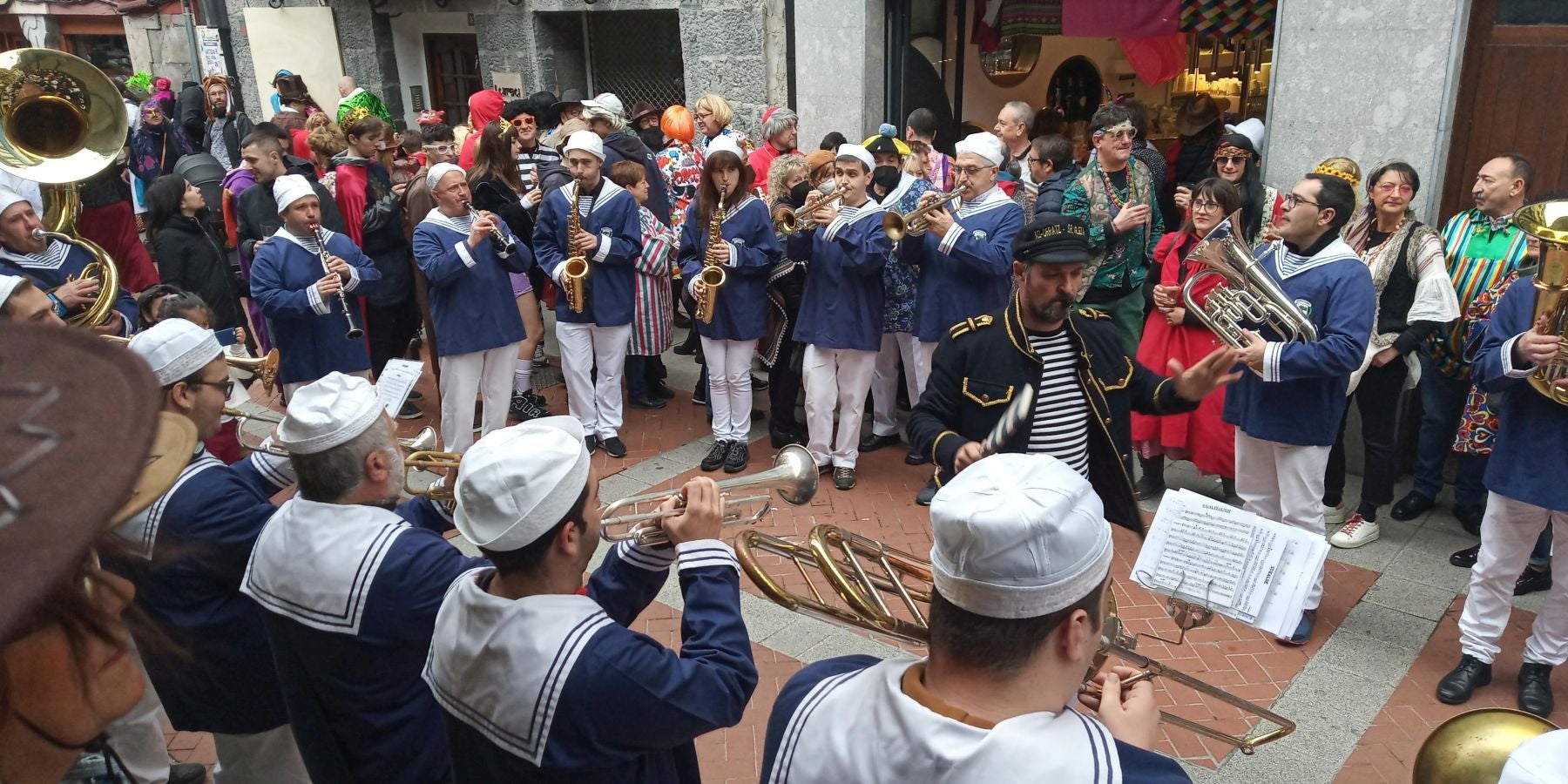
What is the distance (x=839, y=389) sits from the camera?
684 cm

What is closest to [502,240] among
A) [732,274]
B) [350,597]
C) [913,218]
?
[732,274]

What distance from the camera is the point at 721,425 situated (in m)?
7.11

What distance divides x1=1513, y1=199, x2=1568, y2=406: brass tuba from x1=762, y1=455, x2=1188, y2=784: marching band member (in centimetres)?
308

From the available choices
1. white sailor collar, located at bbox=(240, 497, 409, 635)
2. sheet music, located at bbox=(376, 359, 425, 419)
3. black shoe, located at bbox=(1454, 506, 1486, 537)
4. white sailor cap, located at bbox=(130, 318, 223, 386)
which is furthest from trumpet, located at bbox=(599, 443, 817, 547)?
black shoe, located at bbox=(1454, 506, 1486, 537)

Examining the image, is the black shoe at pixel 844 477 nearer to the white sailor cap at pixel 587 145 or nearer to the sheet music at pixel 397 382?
the white sailor cap at pixel 587 145

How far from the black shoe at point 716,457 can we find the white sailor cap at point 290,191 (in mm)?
2780

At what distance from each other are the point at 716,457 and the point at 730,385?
0.47 metres

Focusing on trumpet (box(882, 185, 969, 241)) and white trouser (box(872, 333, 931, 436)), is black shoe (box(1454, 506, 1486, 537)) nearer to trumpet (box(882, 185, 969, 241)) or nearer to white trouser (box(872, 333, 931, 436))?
white trouser (box(872, 333, 931, 436))

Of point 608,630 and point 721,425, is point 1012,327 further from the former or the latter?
point 721,425

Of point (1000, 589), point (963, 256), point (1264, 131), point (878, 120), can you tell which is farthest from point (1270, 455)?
point (878, 120)

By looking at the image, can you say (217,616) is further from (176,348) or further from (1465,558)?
(1465,558)

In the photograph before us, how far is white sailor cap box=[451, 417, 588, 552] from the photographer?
2.27 m

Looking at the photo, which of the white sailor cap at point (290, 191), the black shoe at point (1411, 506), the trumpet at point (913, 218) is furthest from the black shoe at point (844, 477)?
the white sailor cap at point (290, 191)

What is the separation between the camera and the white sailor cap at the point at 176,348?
352 cm
